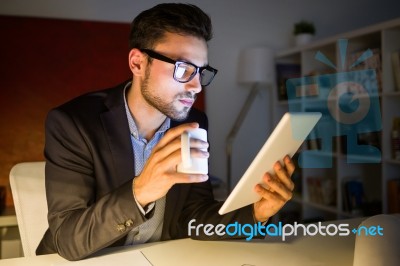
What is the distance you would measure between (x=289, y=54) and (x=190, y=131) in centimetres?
142

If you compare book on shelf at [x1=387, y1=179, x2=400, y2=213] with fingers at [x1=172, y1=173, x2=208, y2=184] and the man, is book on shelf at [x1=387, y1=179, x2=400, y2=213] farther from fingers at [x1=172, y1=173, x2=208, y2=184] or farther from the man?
fingers at [x1=172, y1=173, x2=208, y2=184]

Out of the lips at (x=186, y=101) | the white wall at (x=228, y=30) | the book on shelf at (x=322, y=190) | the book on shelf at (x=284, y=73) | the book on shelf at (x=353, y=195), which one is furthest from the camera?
the book on shelf at (x=322, y=190)

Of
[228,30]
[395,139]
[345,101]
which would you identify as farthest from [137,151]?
[395,139]

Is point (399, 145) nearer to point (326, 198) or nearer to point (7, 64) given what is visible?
point (326, 198)

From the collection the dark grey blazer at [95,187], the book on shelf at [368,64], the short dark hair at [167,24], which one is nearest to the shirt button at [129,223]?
the dark grey blazer at [95,187]

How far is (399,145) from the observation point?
1837 millimetres

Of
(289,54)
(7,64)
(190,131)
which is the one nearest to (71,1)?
(7,64)

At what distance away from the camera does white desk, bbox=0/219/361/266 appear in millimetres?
816

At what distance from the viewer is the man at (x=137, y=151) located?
778 mm

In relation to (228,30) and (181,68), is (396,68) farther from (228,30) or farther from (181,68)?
(181,68)

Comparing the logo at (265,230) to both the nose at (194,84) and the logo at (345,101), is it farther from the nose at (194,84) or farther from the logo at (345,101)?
the logo at (345,101)

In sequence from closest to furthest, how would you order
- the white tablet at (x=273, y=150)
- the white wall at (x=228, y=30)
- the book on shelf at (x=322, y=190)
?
the white tablet at (x=273, y=150), the white wall at (x=228, y=30), the book on shelf at (x=322, y=190)

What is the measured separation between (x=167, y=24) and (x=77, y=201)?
1.46ft

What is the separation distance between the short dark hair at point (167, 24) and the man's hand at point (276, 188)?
354 millimetres
